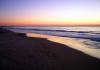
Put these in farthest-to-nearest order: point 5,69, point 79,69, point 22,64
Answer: point 22,64, point 79,69, point 5,69

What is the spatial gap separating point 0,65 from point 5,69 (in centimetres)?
53

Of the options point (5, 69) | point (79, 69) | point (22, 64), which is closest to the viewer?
point (5, 69)

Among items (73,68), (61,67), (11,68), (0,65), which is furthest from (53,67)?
(0,65)

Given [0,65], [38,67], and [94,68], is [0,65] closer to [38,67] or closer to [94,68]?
[38,67]

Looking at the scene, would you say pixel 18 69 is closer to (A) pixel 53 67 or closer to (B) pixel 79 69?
(A) pixel 53 67

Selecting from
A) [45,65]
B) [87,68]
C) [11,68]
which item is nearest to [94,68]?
[87,68]

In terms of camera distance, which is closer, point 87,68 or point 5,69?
point 5,69

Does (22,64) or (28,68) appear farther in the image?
(22,64)

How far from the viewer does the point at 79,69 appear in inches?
191

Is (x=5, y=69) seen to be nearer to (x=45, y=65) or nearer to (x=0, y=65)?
(x=0, y=65)

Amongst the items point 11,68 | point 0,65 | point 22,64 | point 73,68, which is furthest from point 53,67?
point 0,65

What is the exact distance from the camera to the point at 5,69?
4.49 meters

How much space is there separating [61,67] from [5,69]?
2.32 m

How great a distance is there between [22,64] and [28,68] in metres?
0.55
